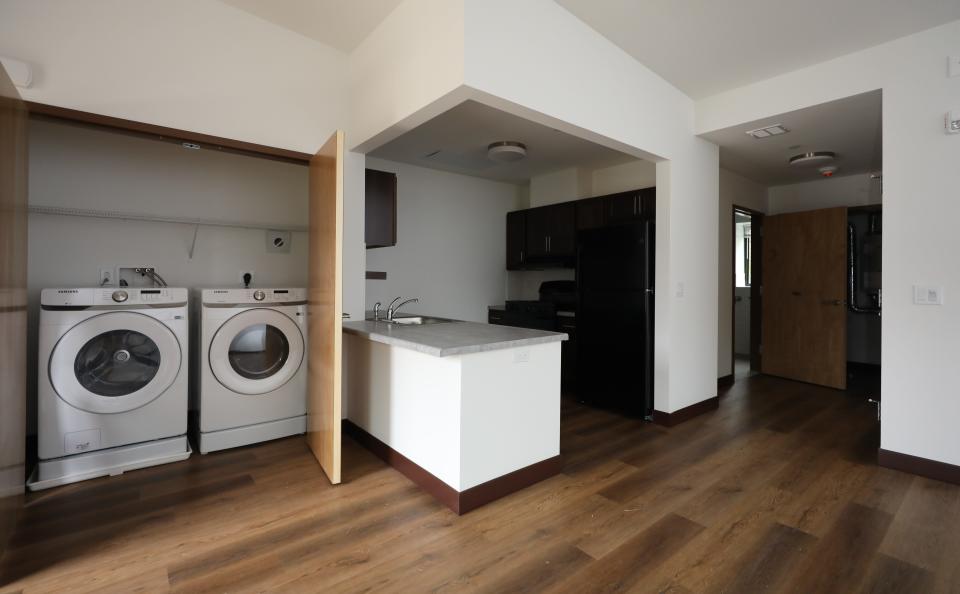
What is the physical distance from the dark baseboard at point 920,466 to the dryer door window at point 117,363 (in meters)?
4.60

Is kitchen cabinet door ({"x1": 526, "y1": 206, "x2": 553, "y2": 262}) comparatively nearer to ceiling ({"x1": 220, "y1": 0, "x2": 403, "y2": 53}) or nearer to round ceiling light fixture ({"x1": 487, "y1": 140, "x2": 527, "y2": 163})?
round ceiling light fixture ({"x1": 487, "y1": 140, "x2": 527, "y2": 163})

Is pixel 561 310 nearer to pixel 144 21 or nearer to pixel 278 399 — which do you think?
pixel 278 399

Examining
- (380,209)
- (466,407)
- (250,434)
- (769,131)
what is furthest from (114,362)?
(769,131)

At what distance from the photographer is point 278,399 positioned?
10.3ft

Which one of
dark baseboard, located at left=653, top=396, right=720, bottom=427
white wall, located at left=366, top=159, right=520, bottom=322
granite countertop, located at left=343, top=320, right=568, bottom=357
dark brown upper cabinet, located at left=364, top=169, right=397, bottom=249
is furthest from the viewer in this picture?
white wall, located at left=366, top=159, right=520, bottom=322

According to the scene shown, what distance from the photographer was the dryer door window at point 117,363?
2.52 meters

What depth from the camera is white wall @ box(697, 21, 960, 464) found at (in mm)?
2605

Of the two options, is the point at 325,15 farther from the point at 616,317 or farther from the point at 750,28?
the point at 616,317

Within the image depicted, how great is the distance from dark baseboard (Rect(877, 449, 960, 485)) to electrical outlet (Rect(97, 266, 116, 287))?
208 inches

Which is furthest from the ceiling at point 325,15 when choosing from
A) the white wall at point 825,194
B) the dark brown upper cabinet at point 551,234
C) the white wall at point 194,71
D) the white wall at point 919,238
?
the white wall at point 825,194

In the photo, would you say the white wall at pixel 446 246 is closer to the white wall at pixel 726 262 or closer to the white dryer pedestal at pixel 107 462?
the white dryer pedestal at pixel 107 462

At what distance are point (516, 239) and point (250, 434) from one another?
12.6ft

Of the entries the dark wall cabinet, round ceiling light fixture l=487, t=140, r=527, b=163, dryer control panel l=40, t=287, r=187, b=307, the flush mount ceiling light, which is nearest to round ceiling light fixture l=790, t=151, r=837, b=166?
the flush mount ceiling light

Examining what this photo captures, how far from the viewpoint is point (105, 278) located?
308cm
